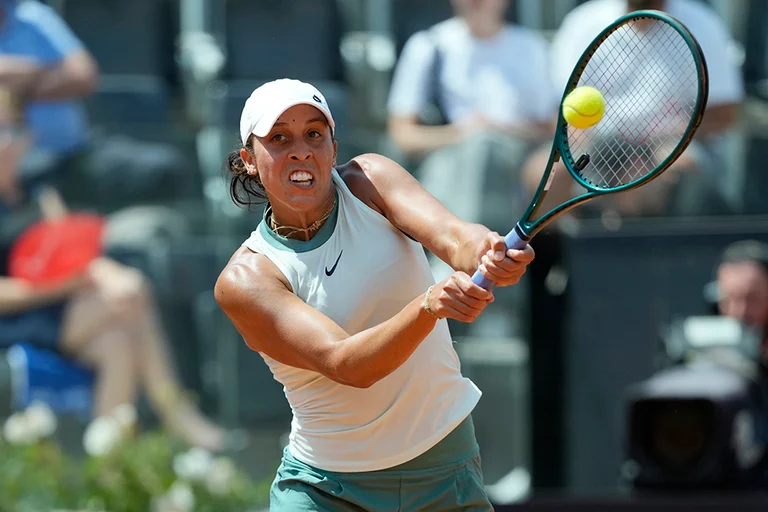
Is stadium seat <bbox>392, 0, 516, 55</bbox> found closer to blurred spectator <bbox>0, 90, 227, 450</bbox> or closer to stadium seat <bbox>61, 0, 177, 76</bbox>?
stadium seat <bbox>61, 0, 177, 76</bbox>

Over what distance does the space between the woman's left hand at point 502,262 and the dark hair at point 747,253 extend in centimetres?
292

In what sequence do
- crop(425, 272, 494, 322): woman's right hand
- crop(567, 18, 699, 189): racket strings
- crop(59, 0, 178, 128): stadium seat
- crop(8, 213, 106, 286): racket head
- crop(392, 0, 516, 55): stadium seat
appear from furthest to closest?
crop(392, 0, 516, 55): stadium seat < crop(59, 0, 178, 128): stadium seat < crop(8, 213, 106, 286): racket head < crop(567, 18, 699, 189): racket strings < crop(425, 272, 494, 322): woman's right hand

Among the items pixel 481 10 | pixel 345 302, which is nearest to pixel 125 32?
pixel 481 10

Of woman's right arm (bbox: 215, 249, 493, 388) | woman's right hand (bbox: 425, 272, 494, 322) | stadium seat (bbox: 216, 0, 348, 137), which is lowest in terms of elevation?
woman's right arm (bbox: 215, 249, 493, 388)

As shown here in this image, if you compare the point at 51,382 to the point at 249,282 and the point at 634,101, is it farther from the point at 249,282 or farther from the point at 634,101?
the point at 249,282

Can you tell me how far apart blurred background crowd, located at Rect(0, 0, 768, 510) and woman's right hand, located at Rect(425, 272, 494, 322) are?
2621 millimetres

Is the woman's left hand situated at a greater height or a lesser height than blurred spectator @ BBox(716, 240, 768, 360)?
greater

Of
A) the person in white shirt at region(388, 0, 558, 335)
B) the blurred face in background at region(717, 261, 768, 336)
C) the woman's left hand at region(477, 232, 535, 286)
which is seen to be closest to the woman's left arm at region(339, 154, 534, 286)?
the woman's left hand at region(477, 232, 535, 286)

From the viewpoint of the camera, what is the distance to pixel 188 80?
6703mm

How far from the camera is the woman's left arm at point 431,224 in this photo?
7.56 feet

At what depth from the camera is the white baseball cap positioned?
2.57 metres

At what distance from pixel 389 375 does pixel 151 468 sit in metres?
2.51

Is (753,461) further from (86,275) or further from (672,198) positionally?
(86,275)

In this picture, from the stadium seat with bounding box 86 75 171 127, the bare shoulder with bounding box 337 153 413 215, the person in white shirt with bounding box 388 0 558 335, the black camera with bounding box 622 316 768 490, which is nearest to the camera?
the bare shoulder with bounding box 337 153 413 215
